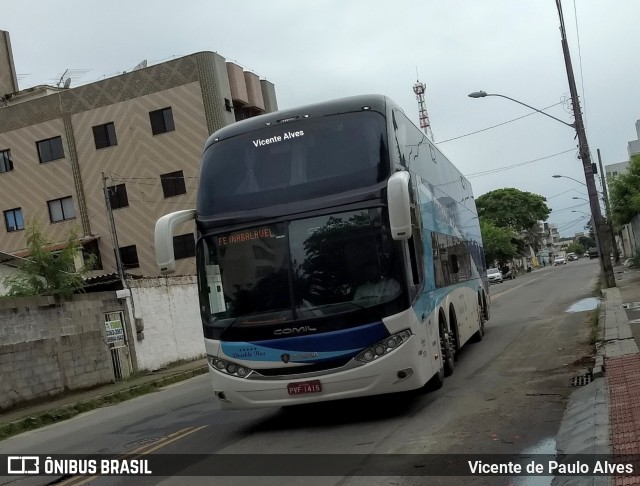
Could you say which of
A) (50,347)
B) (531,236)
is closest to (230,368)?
(50,347)

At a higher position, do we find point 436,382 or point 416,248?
point 416,248

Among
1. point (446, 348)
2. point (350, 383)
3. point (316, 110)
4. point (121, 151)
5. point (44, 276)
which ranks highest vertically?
point (121, 151)

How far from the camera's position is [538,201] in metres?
94.7

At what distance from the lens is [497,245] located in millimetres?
78062

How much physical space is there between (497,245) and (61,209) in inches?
2039

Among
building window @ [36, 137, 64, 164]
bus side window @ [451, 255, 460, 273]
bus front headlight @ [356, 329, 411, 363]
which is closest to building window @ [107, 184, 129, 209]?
building window @ [36, 137, 64, 164]

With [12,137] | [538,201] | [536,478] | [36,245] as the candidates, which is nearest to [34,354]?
[36,245]

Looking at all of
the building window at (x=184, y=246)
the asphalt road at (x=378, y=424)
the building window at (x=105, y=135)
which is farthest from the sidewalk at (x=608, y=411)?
the building window at (x=105, y=135)

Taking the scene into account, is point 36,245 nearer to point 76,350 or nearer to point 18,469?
point 76,350

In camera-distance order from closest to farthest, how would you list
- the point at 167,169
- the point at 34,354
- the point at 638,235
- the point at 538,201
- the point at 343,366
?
the point at 343,366
the point at 34,354
the point at 167,169
the point at 638,235
the point at 538,201

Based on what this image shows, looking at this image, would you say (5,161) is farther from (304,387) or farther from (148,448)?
(304,387)

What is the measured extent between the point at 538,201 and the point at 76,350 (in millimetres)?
84053

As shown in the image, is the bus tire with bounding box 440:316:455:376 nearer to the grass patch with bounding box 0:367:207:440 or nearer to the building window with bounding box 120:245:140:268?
the grass patch with bounding box 0:367:207:440

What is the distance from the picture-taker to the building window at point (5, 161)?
39.1 metres
